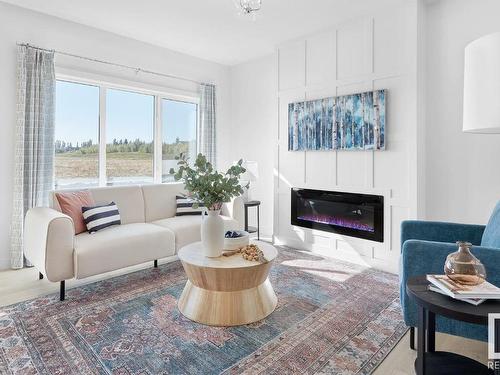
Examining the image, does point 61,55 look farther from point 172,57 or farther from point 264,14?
point 264,14

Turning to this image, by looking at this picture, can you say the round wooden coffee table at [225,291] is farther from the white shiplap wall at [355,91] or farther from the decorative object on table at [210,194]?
the white shiplap wall at [355,91]

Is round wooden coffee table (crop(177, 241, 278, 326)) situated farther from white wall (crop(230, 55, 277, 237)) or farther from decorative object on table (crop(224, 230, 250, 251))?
white wall (crop(230, 55, 277, 237))

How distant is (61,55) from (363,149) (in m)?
3.52

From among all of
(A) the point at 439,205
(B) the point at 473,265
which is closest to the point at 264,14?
(A) the point at 439,205

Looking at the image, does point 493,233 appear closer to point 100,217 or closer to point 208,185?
point 208,185

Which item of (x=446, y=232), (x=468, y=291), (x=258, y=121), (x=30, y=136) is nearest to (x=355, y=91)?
(x=258, y=121)

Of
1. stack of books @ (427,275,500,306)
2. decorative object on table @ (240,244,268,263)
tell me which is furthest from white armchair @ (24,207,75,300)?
stack of books @ (427,275,500,306)

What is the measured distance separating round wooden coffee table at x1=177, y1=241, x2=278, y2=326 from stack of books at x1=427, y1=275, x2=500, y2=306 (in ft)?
3.71

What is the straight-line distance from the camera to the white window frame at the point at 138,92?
3.90 m

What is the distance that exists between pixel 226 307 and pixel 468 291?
1.46 meters

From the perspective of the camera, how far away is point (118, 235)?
9.86 ft

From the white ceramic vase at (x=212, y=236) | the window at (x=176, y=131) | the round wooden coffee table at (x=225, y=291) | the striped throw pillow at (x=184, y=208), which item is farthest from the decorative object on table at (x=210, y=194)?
the window at (x=176, y=131)

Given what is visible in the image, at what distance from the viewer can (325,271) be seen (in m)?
3.40

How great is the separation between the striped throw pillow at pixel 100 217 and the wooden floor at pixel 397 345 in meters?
0.52
